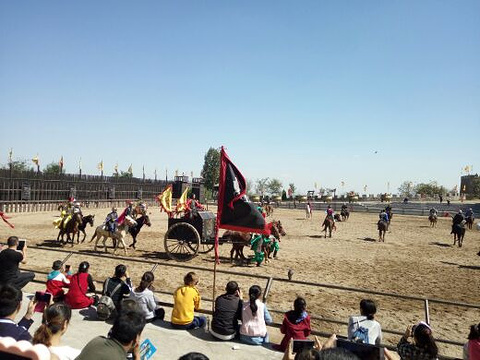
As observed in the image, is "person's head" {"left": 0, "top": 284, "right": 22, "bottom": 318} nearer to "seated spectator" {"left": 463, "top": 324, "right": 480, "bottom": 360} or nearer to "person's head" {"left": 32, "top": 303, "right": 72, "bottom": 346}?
"person's head" {"left": 32, "top": 303, "right": 72, "bottom": 346}

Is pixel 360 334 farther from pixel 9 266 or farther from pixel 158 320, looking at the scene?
pixel 9 266

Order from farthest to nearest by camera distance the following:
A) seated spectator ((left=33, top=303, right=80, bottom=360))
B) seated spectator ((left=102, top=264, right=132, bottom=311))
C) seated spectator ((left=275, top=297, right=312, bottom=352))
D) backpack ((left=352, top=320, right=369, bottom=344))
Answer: seated spectator ((left=102, top=264, right=132, bottom=311)) → seated spectator ((left=275, top=297, right=312, bottom=352)) → backpack ((left=352, top=320, right=369, bottom=344)) → seated spectator ((left=33, top=303, right=80, bottom=360))

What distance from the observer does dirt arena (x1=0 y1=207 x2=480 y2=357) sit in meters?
8.49

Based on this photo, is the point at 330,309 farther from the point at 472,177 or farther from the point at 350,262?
the point at 472,177

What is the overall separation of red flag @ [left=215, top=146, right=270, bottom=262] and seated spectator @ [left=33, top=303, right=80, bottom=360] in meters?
3.46

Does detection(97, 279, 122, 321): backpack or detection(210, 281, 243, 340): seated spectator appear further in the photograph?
detection(97, 279, 122, 321): backpack

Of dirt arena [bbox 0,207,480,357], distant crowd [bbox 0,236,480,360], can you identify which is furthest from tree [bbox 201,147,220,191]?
distant crowd [bbox 0,236,480,360]

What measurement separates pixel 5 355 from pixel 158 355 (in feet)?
9.55

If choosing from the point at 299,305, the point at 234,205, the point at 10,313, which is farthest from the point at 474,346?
the point at 10,313

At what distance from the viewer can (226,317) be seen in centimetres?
573

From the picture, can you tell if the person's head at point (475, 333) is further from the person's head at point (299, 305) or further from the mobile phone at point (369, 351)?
the person's head at point (299, 305)

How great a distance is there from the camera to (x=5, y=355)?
2623 millimetres

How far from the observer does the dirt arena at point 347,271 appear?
27.9 feet

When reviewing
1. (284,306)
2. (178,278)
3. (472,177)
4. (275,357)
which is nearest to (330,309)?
(284,306)
